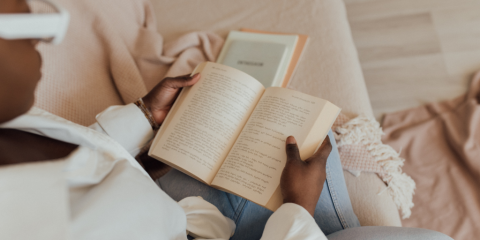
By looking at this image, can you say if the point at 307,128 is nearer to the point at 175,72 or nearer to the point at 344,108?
the point at 344,108

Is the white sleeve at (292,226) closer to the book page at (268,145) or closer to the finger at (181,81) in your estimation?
the book page at (268,145)

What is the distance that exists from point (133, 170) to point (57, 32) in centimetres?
22

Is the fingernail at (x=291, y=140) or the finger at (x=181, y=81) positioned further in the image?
the finger at (x=181, y=81)

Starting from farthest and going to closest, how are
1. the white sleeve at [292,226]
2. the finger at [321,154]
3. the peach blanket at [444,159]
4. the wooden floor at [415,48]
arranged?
the wooden floor at [415,48], the peach blanket at [444,159], the finger at [321,154], the white sleeve at [292,226]

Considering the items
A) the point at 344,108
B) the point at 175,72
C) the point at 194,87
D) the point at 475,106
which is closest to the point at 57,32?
the point at 194,87

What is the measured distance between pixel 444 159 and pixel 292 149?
0.67 m

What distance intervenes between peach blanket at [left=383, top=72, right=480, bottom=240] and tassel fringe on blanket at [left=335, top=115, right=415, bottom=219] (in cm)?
21

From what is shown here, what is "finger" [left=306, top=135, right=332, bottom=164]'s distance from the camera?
56cm

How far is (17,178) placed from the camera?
302 mm

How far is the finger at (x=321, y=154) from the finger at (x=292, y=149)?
0.11 ft

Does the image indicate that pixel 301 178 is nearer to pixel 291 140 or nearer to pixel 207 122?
pixel 291 140

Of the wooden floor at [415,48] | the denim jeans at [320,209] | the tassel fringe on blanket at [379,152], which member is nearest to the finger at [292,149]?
the denim jeans at [320,209]

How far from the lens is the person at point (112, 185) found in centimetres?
31

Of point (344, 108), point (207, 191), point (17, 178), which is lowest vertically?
point (207, 191)
